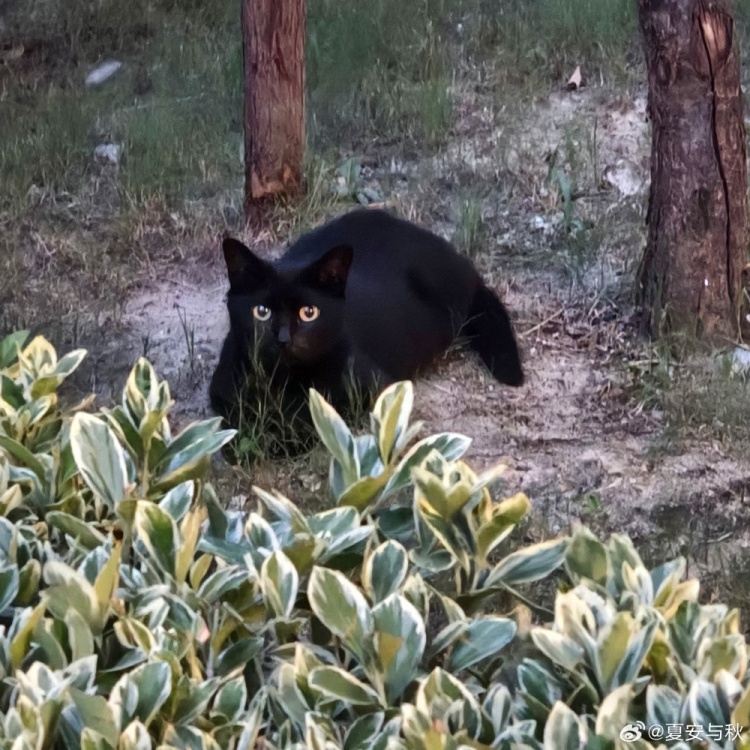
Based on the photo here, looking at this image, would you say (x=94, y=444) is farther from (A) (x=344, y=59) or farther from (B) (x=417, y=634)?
(A) (x=344, y=59)

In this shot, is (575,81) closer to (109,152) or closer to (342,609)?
(109,152)

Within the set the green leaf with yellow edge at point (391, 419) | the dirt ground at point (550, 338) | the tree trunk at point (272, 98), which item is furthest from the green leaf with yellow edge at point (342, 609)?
the tree trunk at point (272, 98)

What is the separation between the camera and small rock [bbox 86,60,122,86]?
617 cm

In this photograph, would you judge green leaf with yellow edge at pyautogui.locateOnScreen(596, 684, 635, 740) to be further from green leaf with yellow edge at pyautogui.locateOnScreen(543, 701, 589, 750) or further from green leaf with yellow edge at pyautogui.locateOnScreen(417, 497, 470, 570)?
green leaf with yellow edge at pyautogui.locateOnScreen(417, 497, 470, 570)

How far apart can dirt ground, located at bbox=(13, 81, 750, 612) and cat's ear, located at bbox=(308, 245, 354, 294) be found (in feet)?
1.57

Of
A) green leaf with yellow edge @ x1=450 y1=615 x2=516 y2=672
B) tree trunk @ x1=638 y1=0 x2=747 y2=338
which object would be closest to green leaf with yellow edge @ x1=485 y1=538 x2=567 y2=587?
green leaf with yellow edge @ x1=450 y1=615 x2=516 y2=672

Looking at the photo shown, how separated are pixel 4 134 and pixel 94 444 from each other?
13.6 feet

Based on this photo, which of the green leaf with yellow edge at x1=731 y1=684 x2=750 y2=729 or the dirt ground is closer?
the green leaf with yellow edge at x1=731 y1=684 x2=750 y2=729

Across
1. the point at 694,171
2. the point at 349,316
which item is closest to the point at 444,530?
the point at 349,316

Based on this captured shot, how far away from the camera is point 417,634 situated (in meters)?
1.30

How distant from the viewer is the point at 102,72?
6262 mm

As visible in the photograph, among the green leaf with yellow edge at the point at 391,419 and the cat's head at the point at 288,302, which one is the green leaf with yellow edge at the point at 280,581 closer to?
the green leaf with yellow edge at the point at 391,419

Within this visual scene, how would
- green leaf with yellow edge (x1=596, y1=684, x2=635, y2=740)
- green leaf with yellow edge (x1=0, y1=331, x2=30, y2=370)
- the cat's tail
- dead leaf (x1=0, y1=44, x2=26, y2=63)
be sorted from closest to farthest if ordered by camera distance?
1. green leaf with yellow edge (x1=596, y1=684, x2=635, y2=740)
2. green leaf with yellow edge (x1=0, y1=331, x2=30, y2=370)
3. the cat's tail
4. dead leaf (x1=0, y1=44, x2=26, y2=63)

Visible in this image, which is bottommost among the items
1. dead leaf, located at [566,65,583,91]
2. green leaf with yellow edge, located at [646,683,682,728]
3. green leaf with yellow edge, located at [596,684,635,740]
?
green leaf with yellow edge, located at [646,683,682,728]
